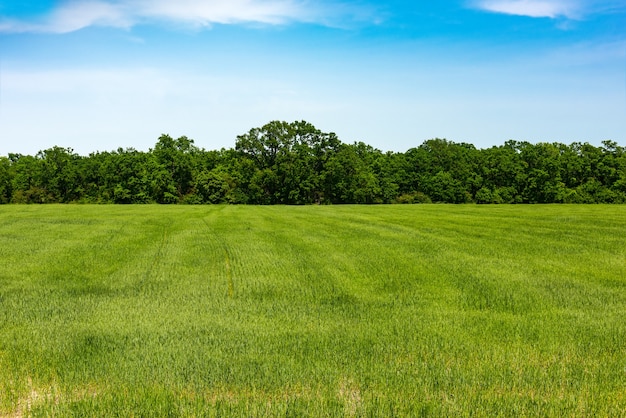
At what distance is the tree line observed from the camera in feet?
283

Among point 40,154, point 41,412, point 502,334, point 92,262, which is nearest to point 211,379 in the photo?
point 41,412

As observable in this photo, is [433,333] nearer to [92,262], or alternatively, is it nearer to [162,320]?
[162,320]

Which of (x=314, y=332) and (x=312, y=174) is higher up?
(x=312, y=174)

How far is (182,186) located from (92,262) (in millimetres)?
80318

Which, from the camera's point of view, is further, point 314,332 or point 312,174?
point 312,174

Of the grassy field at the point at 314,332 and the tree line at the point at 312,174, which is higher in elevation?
the tree line at the point at 312,174

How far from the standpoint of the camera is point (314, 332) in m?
8.27

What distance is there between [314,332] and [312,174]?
78.2 m

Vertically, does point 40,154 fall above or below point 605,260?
above

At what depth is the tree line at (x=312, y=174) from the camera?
8638 cm

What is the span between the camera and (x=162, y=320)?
29.4 feet

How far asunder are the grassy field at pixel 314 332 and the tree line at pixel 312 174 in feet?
227

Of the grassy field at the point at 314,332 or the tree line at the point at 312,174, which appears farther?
the tree line at the point at 312,174

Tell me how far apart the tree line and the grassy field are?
227 ft
